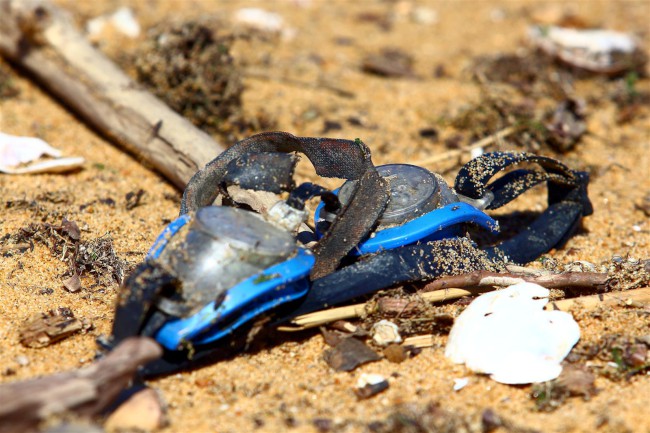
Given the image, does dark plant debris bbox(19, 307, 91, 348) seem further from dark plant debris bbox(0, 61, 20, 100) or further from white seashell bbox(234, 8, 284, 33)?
white seashell bbox(234, 8, 284, 33)

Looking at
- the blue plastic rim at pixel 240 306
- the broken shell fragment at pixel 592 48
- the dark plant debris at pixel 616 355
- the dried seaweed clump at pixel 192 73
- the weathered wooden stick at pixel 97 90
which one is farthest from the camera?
the broken shell fragment at pixel 592 48

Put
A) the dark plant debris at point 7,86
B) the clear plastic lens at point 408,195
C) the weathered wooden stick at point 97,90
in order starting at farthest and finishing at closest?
1. the dark plant debris at point 7,86
2. the weathered wooden stick at point 97,90
3. the clear plastic lens at point 408,195

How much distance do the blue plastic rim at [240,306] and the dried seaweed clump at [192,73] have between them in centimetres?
219

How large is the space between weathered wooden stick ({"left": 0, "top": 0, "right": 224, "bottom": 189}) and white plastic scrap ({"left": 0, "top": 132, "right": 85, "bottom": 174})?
35cm

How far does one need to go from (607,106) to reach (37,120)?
148 inches

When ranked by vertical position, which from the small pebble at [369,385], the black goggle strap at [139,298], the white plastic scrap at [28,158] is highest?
the black goggle strap at [139,298]

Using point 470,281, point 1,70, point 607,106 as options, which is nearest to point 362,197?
point 470,281

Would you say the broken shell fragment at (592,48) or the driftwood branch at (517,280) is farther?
the broken shell fragment at (592,48)

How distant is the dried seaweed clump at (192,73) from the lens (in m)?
4.40

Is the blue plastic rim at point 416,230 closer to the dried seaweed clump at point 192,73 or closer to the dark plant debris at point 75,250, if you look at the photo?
the dark plant debris at point 75,250

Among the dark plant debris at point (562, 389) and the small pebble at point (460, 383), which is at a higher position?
the dark plant debris at point (562, 389)

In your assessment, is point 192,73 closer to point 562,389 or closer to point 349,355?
point 349,355

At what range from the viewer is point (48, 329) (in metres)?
2.66

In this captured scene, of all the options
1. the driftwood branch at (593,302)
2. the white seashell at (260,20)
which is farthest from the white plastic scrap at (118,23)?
the driftwood branch at (593,302)
